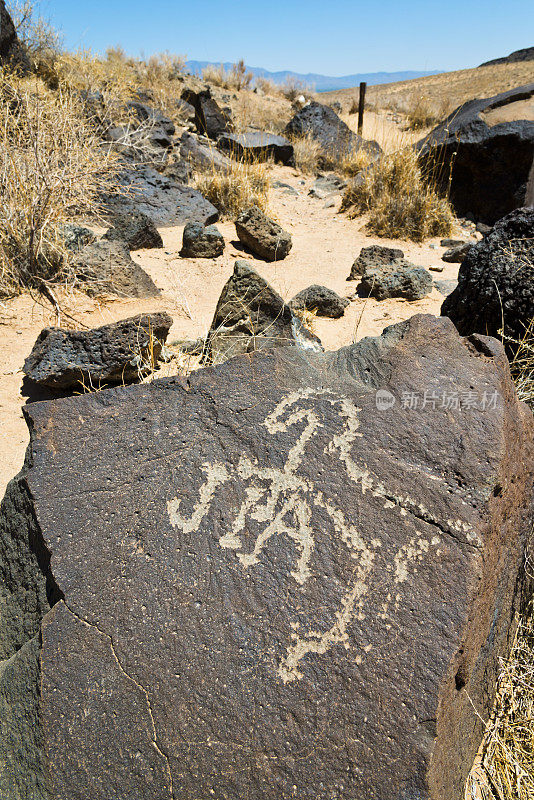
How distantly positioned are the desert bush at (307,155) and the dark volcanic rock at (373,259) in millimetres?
4659

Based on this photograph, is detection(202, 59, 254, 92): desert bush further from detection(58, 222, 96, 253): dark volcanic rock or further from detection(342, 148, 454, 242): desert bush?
detection(58, 222, 96, 253): dark volcanic rock

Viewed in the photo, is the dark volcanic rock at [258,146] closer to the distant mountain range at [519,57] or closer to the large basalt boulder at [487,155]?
the large basalt boulder at [487,155]

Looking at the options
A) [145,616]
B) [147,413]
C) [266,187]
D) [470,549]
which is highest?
[266,187]

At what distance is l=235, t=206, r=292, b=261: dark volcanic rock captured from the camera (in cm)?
556

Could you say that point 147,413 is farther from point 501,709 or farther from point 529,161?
point 529,161

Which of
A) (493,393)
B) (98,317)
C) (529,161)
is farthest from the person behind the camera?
(529,161)

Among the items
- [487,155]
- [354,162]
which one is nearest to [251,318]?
[487,155]

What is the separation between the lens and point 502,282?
3.05 m

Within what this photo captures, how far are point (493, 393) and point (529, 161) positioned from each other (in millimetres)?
6586

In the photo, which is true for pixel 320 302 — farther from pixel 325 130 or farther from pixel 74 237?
pixel 325 130

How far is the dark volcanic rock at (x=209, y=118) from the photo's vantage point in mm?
10469

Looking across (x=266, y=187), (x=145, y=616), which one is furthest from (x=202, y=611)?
(x=266, y=187)

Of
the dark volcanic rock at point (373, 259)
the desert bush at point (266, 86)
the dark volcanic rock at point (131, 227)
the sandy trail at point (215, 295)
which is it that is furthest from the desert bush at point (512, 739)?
the desert bush at point (266, 86)

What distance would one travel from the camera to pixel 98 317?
399cm
